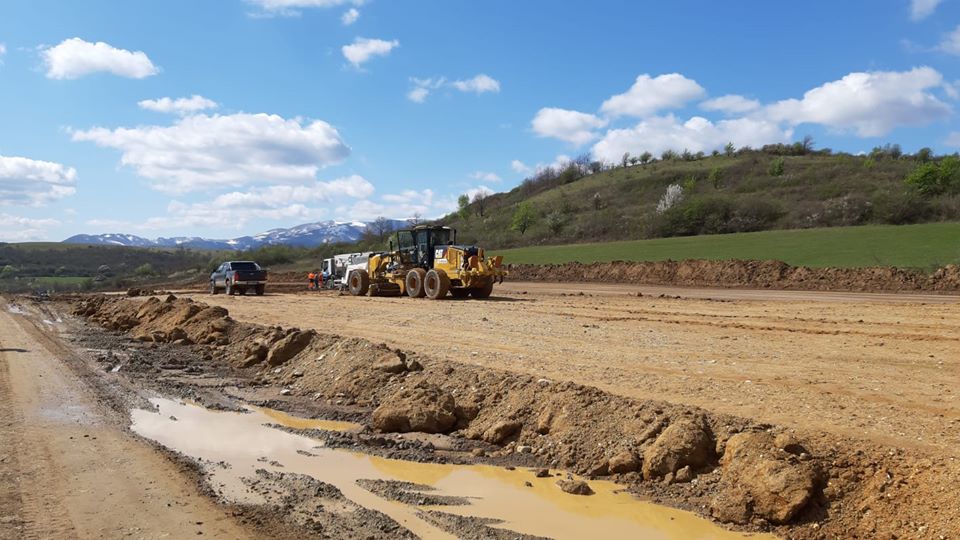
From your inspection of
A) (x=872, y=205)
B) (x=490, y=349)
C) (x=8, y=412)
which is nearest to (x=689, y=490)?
(x=490, y=349)

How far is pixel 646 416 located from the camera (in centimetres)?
750

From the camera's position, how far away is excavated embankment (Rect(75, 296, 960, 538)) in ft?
18.4

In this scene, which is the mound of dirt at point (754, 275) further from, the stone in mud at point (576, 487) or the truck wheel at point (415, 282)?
the stone in mud at point (576, 487)

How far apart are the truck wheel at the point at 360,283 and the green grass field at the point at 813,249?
2059cm

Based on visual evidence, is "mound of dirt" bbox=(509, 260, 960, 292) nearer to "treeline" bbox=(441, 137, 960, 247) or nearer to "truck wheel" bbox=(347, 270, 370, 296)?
"truck wheel" bbox=(347, 270, 370, 296)

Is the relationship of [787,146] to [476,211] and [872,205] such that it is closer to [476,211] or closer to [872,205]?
[476,211]

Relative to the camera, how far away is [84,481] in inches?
257

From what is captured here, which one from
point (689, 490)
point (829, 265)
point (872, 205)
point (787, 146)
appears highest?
point (787, 146)

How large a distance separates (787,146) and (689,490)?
134 m

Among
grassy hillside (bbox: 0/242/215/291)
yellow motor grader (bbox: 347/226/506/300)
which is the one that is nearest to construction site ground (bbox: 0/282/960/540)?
yellow motor grader (bbox: 347/226/506/300)

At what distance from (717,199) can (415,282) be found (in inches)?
1783

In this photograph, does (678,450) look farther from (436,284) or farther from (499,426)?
(436,284)

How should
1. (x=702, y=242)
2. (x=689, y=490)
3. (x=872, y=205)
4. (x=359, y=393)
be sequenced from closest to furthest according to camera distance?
(x=689, y=490)
(x=359, y=393)
(x=702, y=242)
(x=872, y=205)

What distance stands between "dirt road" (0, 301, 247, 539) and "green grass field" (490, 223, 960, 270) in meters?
30.8
